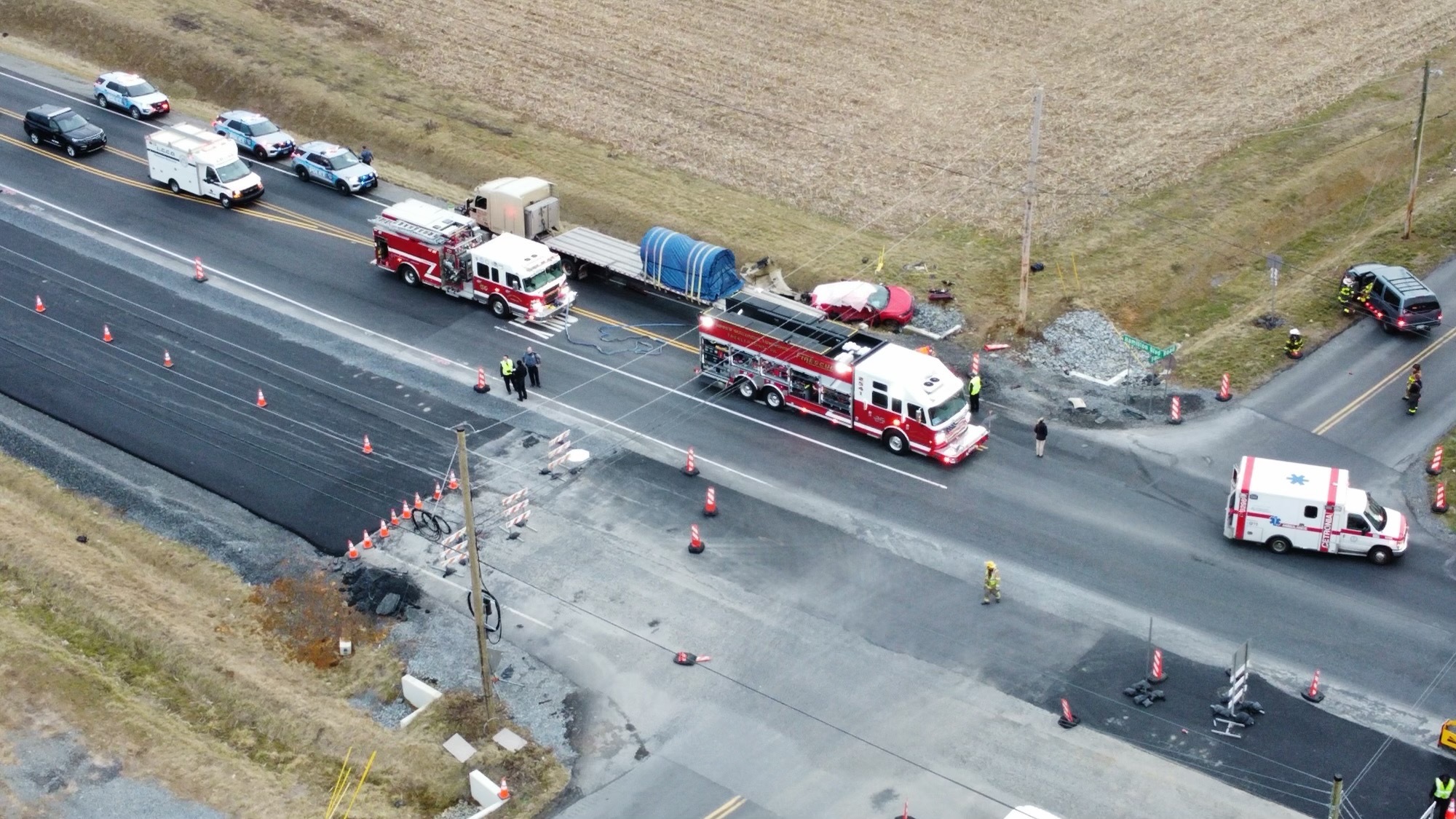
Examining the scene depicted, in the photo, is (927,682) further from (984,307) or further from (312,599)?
(984,307)

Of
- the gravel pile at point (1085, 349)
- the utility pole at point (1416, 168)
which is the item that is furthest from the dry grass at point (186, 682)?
the utility pole at point (1416, 168)

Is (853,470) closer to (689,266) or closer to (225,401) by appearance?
(689,266)

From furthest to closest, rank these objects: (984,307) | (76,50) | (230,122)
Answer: (76,50), (230,122), (984,307)

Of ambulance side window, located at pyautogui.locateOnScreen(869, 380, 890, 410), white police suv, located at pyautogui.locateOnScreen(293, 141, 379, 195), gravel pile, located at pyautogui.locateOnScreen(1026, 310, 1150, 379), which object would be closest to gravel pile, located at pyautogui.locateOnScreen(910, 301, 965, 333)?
gravel pile, located at pyautogui.locateOnScreen(1026, 310, 1150, 379)

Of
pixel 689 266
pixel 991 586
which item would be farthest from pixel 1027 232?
pixel 991 586

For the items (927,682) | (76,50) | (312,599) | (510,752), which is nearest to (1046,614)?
(927,682)

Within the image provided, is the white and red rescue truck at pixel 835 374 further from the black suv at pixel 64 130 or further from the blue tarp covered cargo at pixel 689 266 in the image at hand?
the black suv at pixel 64 130

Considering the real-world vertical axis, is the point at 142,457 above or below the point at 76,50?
below

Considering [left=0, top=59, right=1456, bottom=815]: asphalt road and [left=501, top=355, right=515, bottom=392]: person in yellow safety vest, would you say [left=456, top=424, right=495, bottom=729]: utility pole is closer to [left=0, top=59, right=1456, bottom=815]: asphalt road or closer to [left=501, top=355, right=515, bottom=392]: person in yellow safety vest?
[left=0, top=59, right=1456, bottom=815]: asphalt road
